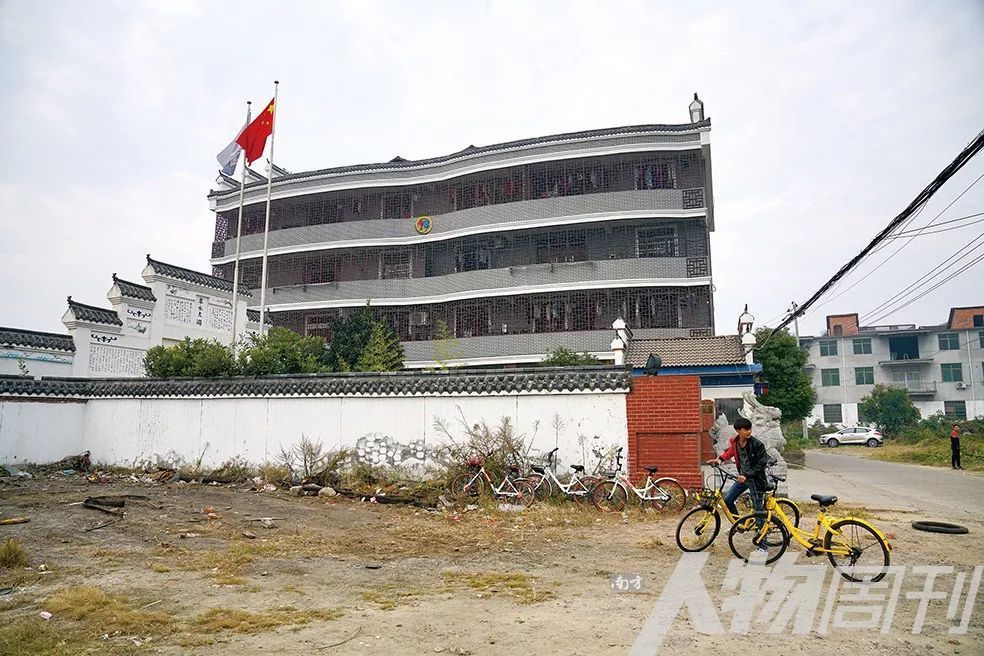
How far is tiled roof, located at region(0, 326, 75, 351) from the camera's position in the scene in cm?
1502

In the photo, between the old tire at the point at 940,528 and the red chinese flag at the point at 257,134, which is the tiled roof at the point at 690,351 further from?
the red chinese flag at the point at 257,134

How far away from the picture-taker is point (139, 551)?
7062 millimetres

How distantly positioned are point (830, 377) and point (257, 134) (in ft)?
148

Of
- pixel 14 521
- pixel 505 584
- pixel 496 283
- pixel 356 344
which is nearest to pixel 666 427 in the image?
pixel 505 584

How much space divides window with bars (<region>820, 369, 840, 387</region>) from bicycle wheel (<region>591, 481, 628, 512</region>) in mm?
44780

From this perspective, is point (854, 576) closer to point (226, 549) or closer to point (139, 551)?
point (226, 549)

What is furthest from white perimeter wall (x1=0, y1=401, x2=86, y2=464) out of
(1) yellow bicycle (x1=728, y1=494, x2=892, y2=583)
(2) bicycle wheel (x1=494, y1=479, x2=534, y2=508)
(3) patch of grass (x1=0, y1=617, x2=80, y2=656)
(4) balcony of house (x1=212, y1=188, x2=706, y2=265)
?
(4) balcony of house (x1=212, y1=188, x2=706, y2=265)

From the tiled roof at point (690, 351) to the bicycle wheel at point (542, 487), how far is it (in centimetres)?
1034

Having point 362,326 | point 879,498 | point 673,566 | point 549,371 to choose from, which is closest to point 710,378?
point 879,498

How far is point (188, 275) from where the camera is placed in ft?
62.7

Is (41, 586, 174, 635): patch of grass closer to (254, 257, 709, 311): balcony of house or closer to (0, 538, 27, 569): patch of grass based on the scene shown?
(0, 538, 27, 569): patch of grass

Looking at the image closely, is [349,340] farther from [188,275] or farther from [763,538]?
[763,538]

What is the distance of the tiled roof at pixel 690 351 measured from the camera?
20.4 meters

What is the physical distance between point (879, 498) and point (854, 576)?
27.1 feet
